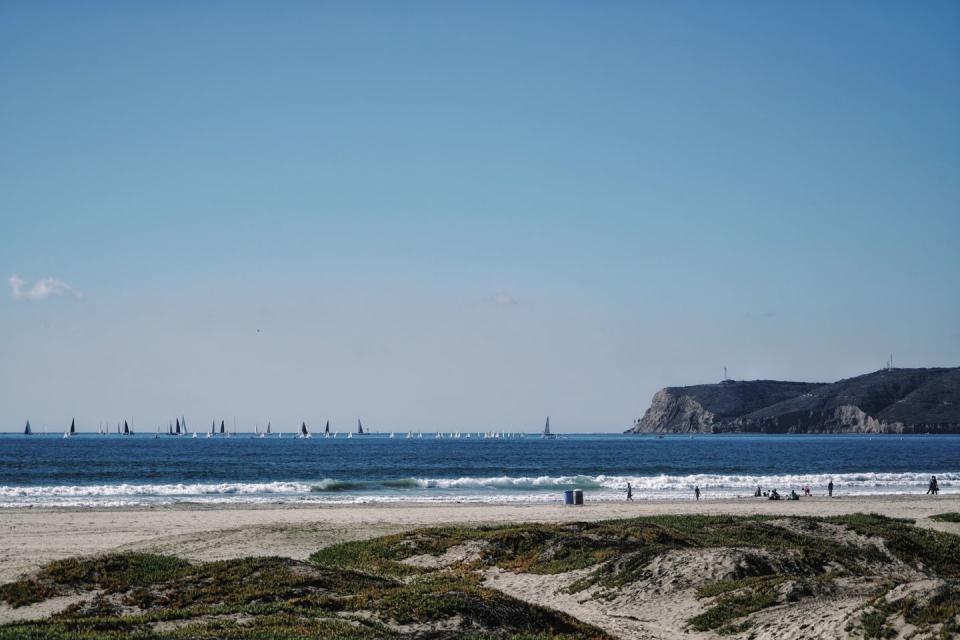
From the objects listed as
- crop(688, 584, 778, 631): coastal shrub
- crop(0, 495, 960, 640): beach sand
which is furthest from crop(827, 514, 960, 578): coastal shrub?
crop(688, 584, 778, 631): coastal shrub

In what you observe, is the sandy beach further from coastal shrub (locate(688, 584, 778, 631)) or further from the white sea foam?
coastal shrub (locate(688, 584, 778, 631))

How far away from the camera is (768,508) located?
53.7 m

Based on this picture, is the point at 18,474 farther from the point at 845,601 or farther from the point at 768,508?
the point at 845,601

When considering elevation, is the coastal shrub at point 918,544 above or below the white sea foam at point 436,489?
above

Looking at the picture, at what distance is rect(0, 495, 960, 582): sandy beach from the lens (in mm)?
33750

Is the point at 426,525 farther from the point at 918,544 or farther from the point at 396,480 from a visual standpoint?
the point at 396,480

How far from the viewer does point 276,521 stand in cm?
4553

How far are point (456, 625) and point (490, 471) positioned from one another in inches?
3466

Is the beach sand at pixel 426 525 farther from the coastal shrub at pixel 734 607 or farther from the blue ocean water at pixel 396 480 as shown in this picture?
the blue ocean water at pixel 396 480

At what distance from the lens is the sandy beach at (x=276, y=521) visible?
33.8 m

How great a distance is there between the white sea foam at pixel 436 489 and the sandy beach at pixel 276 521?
7704 mm

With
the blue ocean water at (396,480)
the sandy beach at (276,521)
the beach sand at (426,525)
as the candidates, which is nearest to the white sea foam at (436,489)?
the blue ocean water at (396,480)

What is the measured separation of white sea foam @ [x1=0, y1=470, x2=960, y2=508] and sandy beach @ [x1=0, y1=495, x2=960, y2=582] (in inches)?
303

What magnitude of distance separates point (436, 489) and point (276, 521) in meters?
32.3
